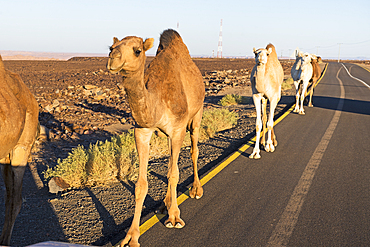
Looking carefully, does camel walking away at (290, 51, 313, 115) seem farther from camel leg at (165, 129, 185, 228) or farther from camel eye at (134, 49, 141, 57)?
camel eye at (134, 49, 141, 57)

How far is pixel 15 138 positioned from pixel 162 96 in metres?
1.85

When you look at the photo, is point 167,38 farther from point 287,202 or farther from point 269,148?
point 269,148

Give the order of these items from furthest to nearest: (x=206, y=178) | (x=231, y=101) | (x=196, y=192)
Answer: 1. (x=231, y=101)
2. (x=206, y=178)
3. (x=196, y=192)

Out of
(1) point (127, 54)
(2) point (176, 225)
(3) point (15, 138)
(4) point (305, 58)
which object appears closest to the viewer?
(1) point (127, 54)

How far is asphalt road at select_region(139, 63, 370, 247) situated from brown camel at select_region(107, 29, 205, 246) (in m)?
0.44

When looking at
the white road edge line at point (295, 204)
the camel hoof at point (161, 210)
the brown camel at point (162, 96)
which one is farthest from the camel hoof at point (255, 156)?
the camel hoof at point (161, 210)

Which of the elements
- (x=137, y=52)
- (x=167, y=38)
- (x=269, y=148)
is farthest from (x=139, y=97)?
(x=269, y=148)

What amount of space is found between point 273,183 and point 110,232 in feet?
11.0

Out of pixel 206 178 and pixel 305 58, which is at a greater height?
pixel 305 58

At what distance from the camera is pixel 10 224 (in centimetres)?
396

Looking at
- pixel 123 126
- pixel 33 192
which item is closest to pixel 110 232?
pixel 33 192

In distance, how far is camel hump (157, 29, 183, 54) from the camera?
567 cm

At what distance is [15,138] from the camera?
3.72 metres

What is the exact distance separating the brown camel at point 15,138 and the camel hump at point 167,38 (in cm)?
242
